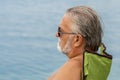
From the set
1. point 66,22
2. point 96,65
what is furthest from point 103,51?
point 66,22

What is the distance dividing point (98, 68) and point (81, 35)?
245 mm

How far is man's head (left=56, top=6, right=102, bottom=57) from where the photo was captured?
57.7 ft

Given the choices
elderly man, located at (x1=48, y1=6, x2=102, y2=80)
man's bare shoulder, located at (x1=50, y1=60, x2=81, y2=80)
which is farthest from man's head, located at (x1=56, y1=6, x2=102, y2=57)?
man's bare shoulder, located at (x1=50, y1=60, x2=81, y2=80)

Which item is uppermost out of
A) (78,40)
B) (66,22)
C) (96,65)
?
(66,22)

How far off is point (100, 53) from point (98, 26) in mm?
216

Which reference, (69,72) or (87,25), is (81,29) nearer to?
(87,25)

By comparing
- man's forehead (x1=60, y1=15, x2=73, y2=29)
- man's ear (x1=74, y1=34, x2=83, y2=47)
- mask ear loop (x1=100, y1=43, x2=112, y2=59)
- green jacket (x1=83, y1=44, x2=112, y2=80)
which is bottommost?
green jacket (x1=83, y1=44, x2=112, y2=80)

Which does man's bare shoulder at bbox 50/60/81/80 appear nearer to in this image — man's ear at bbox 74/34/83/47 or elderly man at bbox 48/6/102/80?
elderly man at bbox 48/6/102/80

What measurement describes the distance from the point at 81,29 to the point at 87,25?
0.06 m

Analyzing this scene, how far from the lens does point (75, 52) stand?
17.6 meters

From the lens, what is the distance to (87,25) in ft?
57.6

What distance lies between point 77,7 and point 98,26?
0.60 feet

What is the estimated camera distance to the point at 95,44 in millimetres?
17625

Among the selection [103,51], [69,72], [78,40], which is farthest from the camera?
[103,51]
